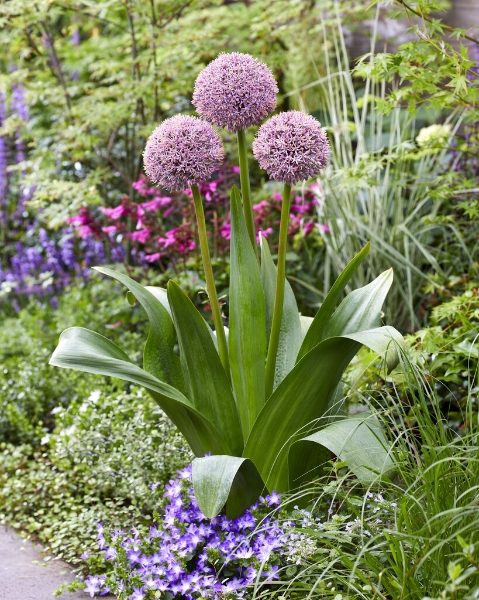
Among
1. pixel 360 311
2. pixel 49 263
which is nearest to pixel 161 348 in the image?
pixel 360 311

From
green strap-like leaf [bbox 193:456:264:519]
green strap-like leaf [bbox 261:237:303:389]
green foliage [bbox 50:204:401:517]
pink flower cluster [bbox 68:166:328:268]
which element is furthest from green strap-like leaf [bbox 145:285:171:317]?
pink flower cluster [bbox 68:166:328:268]

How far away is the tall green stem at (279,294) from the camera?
269cm

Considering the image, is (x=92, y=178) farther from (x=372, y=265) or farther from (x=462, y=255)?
(x=462, y=255)

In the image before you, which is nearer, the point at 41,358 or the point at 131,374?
the point at 131,374

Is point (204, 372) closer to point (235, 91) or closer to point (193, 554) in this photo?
point (193, 554)

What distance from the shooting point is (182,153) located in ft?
8.61

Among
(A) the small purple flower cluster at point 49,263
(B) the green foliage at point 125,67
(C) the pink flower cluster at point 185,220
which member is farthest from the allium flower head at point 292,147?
(A) the small purple flower cluster at point 49,263

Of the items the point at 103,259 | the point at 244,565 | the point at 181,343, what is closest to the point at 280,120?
the point at 181,343

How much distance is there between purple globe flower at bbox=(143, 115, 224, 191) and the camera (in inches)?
103

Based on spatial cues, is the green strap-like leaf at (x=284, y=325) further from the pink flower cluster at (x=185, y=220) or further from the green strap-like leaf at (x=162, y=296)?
the pink flower cluster at (x=185, y=220)

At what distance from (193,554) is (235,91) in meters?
1.42

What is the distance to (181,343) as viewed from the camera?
283cm

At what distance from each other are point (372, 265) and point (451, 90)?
1189 mm

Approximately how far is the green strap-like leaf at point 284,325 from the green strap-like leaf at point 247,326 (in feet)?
0.54
